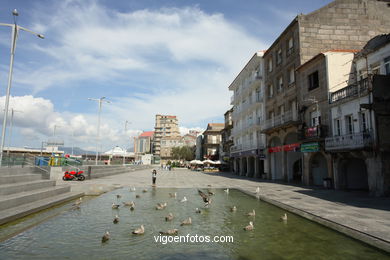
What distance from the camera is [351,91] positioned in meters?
18.5

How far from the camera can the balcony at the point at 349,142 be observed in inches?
630

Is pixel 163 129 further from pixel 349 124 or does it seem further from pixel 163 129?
pixel 349 124

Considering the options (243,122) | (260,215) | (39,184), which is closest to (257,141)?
(243,122)

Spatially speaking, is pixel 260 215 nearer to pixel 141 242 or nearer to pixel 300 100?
pixel 141 242

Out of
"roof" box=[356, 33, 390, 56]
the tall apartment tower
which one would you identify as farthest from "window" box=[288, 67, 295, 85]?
the tall apartment tower

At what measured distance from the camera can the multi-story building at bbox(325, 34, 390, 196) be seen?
51.4 feet

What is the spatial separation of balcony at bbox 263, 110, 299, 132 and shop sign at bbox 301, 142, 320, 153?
10.1ft

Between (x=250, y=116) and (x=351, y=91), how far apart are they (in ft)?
71.7

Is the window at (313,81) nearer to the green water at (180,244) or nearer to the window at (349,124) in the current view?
the window at (349,124)

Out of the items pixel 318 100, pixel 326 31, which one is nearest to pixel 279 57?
pixel 326 31

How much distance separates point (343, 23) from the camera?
25094mm

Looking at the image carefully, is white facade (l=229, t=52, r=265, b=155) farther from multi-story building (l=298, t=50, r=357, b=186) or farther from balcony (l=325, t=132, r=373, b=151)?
balcony (l=325, t=132, r=373, b=151)

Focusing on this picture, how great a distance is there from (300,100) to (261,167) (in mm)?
15814

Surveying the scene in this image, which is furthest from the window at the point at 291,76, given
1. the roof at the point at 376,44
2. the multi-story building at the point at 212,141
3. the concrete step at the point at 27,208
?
the multi-story building at the point at 212,141
